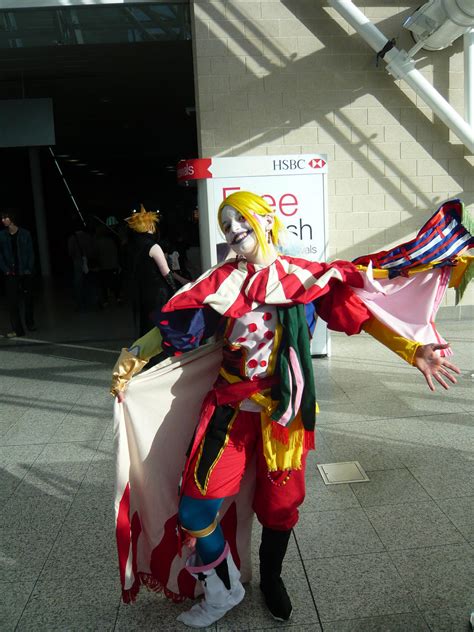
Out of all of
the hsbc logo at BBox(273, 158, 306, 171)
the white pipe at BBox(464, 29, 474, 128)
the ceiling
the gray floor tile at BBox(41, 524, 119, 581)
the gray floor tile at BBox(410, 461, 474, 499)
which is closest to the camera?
the gray floor tile at BBox(41, 524, 119, 581)

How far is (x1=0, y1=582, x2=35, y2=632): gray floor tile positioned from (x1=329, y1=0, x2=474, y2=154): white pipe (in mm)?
6328

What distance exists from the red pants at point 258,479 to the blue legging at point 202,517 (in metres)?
0.04

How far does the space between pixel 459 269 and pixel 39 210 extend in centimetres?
1470

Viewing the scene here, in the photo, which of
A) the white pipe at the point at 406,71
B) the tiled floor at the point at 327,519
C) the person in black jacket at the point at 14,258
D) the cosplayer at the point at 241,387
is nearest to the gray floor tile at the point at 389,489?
the tiled floor at the point at 327,519

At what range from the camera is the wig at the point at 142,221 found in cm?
526

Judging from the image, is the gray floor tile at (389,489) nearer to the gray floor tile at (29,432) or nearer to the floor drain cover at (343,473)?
the floor drain cover at (343,473)

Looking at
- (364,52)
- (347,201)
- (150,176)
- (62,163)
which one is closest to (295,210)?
(347,201)

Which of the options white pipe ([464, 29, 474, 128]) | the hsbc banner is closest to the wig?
the hsbc banner

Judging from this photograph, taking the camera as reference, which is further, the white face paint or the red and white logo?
the red and white logo

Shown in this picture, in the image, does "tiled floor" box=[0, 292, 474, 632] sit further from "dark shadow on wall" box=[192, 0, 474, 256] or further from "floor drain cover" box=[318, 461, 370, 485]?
"dark shadow on wall" box=[192, 0, 474, 256]

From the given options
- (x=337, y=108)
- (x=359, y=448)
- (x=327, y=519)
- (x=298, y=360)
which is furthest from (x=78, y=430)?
(x=337, y=108)

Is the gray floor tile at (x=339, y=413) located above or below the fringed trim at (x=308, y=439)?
below

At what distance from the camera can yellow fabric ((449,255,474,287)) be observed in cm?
238

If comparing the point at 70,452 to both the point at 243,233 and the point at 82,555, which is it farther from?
the point at 243,233
